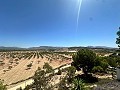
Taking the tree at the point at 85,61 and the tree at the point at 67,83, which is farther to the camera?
the tree at the point at 85,61

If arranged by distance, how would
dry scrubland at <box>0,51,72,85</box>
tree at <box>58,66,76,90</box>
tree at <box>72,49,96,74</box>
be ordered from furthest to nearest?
dry scrubland at <box>0,51,72,85</box>, tree at <box>72,49,96,74</box>, tree at <box>58,66,76,90</box>

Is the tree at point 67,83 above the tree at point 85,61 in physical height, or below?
below

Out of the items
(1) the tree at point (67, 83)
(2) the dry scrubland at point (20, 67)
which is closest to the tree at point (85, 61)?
(1) the tree at point (67, 83)

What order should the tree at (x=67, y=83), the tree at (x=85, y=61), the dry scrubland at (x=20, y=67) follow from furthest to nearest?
the dry scrubland at (x=20, y=67), the tree at (x=85, y=61), the tree at (x=67, y=83)

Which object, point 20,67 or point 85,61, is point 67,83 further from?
point 20,67

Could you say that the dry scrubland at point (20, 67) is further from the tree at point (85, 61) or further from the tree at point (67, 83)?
the tree at point (85, 61)

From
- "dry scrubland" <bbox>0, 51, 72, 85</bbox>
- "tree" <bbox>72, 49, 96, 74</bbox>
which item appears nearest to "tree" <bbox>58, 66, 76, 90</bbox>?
"tree" <bbox>72, 49, 96, 74</bbox>

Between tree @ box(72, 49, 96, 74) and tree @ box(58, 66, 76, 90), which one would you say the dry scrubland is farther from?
tree @ box(72, 49, 96, 74)

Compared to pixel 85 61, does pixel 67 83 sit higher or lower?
lower

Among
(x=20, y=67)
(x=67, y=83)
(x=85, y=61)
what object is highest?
(x=85, y=61)

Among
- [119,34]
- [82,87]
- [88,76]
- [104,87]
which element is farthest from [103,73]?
[82,87]

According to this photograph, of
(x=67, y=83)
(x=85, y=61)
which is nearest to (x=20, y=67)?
(x=85, y=61)

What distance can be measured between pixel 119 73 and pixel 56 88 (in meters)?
15.8

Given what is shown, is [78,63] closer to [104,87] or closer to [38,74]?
[104,87]
